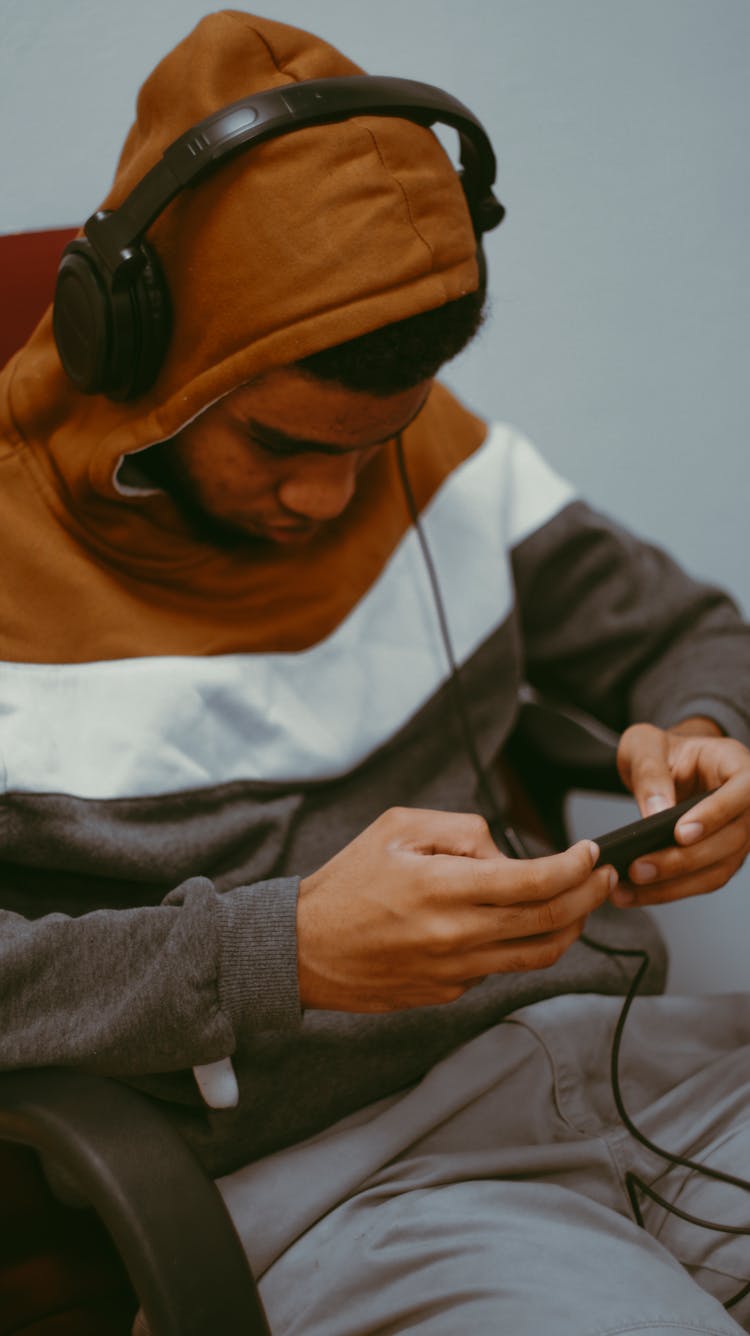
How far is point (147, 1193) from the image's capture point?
0.63 meters

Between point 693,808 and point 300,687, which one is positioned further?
point 300,687

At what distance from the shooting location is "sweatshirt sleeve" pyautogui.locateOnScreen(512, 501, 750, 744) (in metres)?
1.16

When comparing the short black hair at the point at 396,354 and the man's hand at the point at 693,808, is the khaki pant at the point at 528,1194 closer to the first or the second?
the man's hand at the point at 693,808

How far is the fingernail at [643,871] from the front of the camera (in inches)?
32.2

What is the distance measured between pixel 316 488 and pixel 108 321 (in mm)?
199

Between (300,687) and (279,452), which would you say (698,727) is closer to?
(300,687)

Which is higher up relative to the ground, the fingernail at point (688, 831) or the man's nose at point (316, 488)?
the man's nose at point (316, 488)

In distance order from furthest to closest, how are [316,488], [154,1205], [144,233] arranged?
[316,488] → [144,233] → [154,1205]

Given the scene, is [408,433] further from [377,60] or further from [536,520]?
[377,60]

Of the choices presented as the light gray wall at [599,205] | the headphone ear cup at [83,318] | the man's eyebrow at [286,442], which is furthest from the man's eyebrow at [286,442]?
the light gray wall at [599,205]

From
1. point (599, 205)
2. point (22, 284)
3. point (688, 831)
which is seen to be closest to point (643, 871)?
point (688, 831)

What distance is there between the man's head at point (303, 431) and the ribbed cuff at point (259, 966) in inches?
12.7

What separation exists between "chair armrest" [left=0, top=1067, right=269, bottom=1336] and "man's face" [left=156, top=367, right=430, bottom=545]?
450 millimetres

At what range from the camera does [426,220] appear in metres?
0.79
